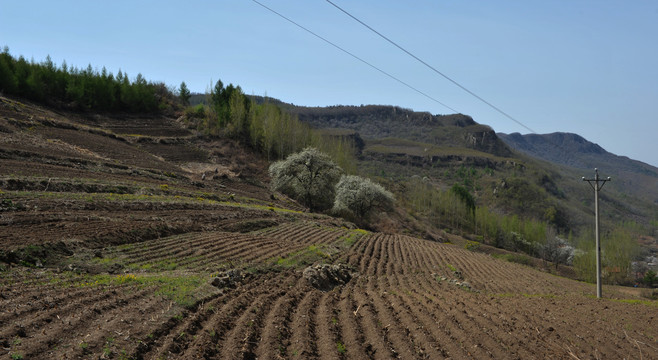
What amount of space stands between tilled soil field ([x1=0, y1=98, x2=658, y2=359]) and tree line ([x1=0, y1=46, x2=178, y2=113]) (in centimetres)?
4957

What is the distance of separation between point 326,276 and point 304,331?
7.49 metres

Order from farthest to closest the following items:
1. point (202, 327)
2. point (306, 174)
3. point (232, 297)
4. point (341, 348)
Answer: point (306, 174)
point (232, 297)
point (202, 327)
point (341, 348)

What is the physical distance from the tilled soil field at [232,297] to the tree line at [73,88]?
49.6 meters

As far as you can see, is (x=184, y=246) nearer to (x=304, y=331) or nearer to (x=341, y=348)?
(x=304, y=331)

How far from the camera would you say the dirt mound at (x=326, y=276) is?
16750mm

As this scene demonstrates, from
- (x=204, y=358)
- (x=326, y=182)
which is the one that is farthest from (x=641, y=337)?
(x=326, y=182)

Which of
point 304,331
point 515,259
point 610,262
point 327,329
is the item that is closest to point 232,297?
point 304,331

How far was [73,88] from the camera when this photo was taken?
79.6 metres

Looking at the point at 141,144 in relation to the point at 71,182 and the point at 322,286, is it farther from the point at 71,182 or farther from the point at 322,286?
the point at 322,286

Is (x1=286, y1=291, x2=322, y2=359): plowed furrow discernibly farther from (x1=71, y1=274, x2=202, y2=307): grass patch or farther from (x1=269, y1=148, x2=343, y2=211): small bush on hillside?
(x1=269, y1=148, x2=343, y2=211): small bush on hillside

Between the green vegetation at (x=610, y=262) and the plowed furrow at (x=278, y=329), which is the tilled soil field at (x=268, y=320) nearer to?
the plowed furrow at (x=278, y=329)

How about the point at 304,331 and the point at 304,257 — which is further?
the point at 304,257

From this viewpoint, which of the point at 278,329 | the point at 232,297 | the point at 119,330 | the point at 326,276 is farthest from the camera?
the point at 326,276

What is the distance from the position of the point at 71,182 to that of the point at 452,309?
96.9 ft
